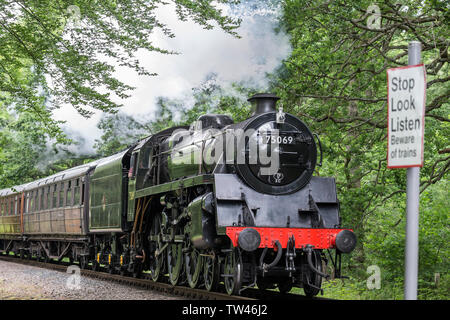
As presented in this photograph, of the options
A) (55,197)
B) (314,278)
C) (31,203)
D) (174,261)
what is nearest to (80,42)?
(174,261)

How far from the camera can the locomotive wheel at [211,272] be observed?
9773 mm

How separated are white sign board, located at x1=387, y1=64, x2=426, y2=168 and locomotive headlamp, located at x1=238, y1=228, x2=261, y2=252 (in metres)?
4.03

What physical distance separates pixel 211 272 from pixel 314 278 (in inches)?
71.5

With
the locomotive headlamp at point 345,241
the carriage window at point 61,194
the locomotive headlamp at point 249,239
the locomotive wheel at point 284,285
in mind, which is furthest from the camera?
the carriage window at point 61,194

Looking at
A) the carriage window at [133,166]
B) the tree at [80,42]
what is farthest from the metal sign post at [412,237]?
the carriage window at [133,166]

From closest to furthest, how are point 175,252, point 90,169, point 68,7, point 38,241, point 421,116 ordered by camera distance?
point 421,116 → point 68,7 → point 175,252 → point 90,169 → point 38,241

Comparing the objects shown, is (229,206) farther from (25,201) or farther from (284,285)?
(25,201)

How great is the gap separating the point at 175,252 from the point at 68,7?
521cm

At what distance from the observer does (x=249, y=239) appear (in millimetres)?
8328

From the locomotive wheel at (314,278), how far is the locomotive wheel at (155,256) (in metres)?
3.86

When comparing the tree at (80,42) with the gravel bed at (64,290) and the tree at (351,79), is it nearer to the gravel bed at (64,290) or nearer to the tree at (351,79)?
the tree at (351,79)
